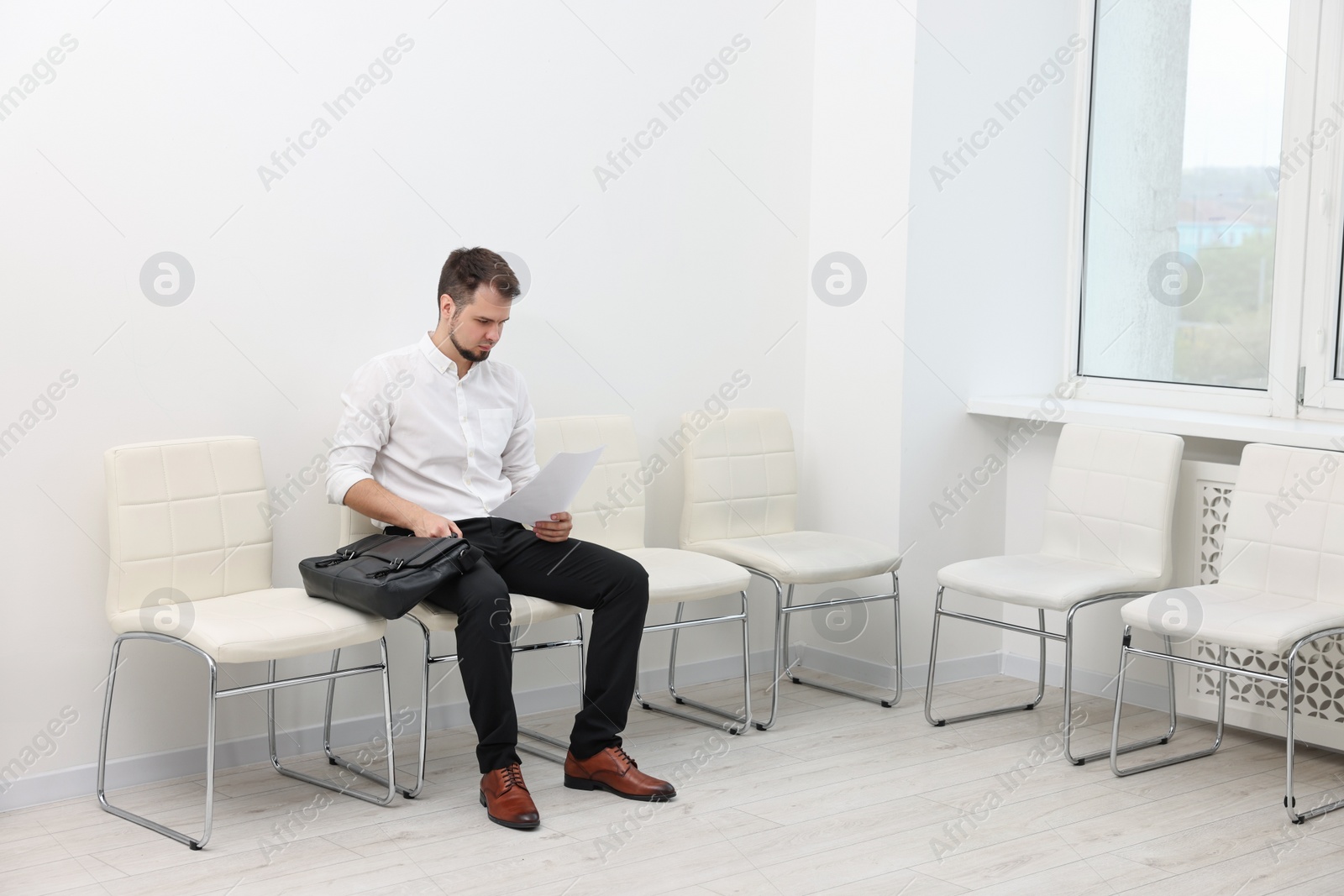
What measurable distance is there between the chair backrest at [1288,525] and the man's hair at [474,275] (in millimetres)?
1946

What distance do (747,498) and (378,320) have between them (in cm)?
125

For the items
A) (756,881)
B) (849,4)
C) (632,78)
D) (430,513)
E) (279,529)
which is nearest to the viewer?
(756,881)

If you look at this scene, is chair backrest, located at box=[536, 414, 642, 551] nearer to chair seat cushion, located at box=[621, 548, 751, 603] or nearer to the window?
chair seat cushion, located at box=[621, 548, 751, 603]

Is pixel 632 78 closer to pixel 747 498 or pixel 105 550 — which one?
pixel 747 498

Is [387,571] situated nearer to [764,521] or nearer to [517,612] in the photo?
[517,612]

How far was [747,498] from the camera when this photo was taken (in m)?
3.95

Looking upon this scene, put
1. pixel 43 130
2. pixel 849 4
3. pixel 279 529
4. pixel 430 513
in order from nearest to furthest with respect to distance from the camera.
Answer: pixel 43 130 < pixel 430 513 < pixel 279 529 < pixel 849 4

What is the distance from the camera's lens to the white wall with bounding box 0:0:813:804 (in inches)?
116

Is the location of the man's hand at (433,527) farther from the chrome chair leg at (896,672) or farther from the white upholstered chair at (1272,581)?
the white upholstered chair at (1272,581)

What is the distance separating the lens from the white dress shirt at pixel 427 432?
3.07 metres

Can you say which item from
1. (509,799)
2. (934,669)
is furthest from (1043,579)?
(509,799)

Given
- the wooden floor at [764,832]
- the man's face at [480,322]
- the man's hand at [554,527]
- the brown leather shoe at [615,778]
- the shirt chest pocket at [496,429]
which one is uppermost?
the man's face at [480,322]

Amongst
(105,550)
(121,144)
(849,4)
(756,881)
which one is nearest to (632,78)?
(849,4)

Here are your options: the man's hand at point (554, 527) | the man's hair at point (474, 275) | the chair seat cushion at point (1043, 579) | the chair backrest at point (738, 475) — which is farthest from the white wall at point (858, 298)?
the man's hair at point (474, 275)
